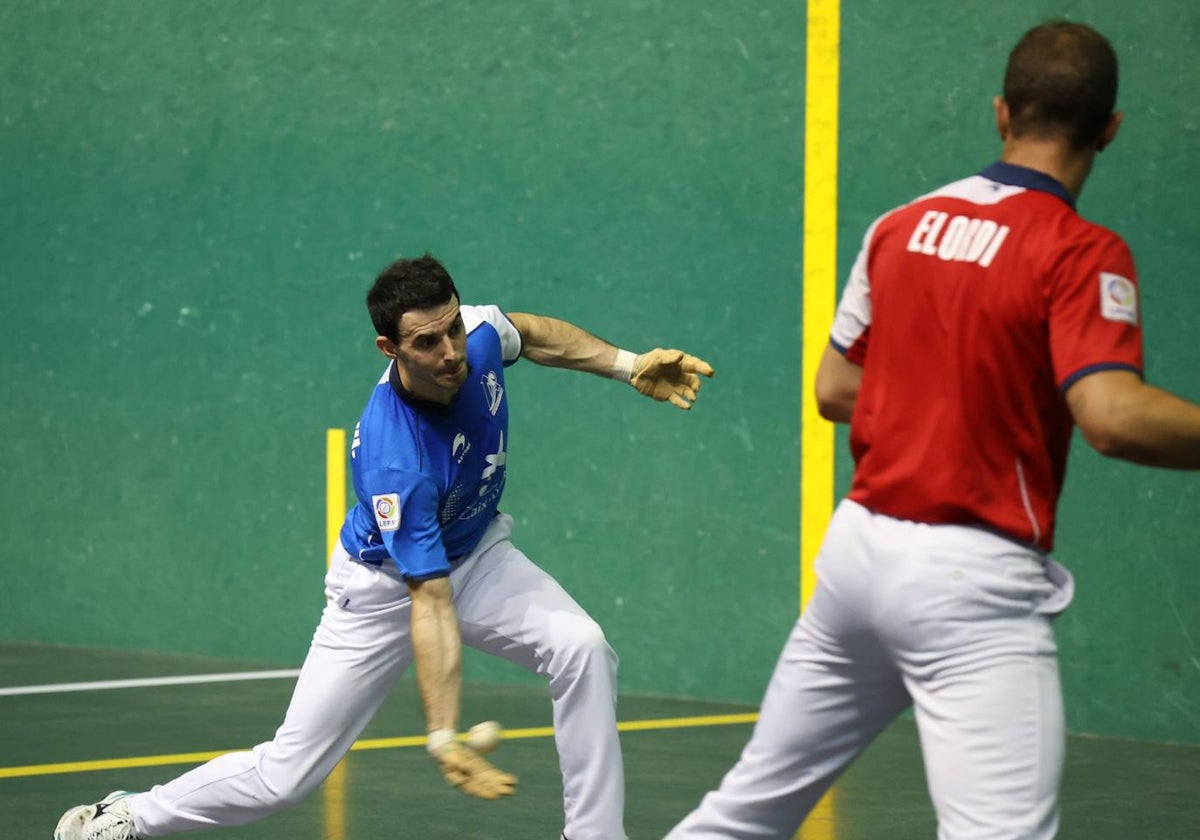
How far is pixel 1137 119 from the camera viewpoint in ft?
22.8

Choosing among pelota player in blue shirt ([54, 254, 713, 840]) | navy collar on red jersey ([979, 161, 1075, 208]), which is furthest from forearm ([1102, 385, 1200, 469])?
pelota player in blue shirt ([54, 254, 713, 840])

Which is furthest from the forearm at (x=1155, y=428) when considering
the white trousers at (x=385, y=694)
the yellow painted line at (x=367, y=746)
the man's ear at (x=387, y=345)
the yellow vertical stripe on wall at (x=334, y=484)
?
the yellow vertical stripe on wall at (x=334, y=484)

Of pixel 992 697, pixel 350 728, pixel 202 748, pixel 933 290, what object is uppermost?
Answer: pixel 933 290

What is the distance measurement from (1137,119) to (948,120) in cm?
71

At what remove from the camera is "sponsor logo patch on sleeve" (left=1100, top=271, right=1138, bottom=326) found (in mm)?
2797

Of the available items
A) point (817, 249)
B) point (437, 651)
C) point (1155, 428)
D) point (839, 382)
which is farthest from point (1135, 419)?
point (817, 249)

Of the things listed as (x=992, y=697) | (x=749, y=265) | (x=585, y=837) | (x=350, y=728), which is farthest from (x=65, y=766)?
(x=992, y=697)

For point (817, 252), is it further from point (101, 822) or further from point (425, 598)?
point (101, 822)

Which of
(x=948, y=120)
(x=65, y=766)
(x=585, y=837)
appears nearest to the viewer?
(x=585, y=837)

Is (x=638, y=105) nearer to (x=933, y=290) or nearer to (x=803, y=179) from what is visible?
(x=803, y=179)

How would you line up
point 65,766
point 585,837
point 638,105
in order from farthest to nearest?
point 638,105, point 65,766, point 585,837

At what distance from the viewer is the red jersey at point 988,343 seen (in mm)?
2820

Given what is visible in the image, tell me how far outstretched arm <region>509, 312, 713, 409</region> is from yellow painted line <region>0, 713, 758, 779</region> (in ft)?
7.48

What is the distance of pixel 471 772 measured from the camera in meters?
3.91
